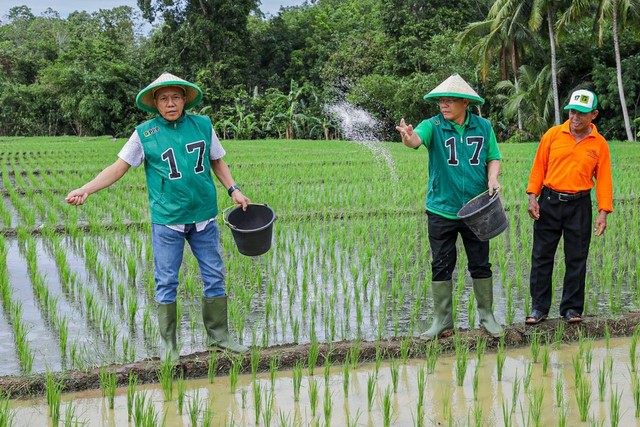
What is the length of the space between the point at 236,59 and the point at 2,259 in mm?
27578

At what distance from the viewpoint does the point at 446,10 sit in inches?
1164

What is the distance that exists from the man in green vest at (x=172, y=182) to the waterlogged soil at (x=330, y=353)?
0.38 feet

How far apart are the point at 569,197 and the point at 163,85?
1983 mm

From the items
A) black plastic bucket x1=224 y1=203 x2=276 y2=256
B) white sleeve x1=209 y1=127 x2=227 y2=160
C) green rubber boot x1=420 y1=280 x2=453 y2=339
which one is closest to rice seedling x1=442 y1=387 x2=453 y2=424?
green rubber boot x1=420 y1=280 x2=453 y2=339

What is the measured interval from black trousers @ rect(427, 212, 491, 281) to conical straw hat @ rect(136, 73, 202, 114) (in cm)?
123

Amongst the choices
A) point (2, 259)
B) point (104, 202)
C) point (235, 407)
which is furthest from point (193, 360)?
point (104, 202)

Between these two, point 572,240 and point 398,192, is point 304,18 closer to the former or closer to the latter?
point 398,192

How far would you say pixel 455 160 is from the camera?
3654mm

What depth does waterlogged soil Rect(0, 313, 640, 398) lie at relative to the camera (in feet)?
10.4

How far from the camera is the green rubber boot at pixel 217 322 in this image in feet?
11.7

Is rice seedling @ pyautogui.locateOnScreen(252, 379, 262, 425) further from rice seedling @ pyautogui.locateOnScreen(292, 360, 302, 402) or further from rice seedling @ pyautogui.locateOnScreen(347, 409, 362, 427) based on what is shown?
rice seedling @ pyautogui.locateOnScreen(347, 409, 362, 427)

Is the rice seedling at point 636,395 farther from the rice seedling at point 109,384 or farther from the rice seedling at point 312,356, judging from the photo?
the rice seedling at point 109,384

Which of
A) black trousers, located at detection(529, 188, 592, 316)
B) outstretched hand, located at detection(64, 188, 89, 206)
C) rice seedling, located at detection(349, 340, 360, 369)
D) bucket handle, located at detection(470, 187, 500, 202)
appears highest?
outstretched hand, located at detection(64, 188, 89, 206)

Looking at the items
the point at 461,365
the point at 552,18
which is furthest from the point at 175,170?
the point at 552,18
